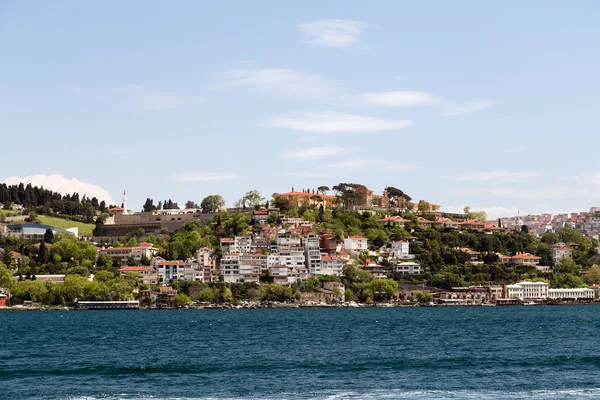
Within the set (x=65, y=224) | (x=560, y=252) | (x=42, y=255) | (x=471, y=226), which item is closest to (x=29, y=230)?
(x=65, y=224)

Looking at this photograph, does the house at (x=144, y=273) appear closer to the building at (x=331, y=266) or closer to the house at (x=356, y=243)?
the building at (x=331, y=266)

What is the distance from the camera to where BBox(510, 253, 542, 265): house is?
13375 centimetres

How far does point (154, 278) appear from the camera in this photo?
11781 centimetres

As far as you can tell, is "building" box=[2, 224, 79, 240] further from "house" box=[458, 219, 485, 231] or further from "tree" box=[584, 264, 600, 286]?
"tree" box=[584, 264, 600, 286]

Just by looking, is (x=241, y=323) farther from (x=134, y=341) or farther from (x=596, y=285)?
(x=596, y=285)

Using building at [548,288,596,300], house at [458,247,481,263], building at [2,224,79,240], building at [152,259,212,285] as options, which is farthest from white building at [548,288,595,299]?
building at [2,224,79,240]

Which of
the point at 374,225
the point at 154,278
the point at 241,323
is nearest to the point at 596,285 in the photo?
the point at 374,225

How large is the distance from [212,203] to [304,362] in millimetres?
118431

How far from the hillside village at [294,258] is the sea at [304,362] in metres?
45.9

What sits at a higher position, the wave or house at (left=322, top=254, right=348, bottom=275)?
house at (left=322, top=254, right=348, bottom=275)

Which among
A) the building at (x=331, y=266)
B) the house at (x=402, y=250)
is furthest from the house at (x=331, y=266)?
the house at (x=402, y=250)

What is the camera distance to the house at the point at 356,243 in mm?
132125

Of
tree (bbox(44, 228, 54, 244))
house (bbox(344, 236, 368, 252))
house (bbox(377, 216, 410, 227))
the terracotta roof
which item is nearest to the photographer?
the terracotta roof

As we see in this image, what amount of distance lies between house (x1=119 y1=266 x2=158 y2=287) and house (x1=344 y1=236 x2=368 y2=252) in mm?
26978
